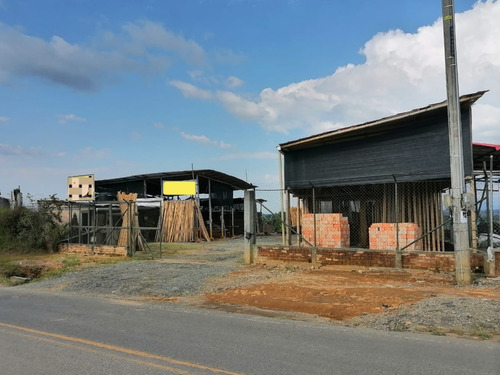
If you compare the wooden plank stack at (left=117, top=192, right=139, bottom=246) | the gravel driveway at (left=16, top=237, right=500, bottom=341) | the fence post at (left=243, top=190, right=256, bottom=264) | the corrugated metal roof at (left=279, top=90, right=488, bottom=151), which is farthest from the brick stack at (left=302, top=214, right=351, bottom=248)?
the wooden plank stack at (left=117, top=192, right=139, bottom=246)

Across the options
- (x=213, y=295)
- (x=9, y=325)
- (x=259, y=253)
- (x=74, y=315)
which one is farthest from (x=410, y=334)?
(x=259, y=253)

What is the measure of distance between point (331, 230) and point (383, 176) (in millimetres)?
2574

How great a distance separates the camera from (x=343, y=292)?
980cm

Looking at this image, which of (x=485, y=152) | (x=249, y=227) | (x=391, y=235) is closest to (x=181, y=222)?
(x=249, y=227)

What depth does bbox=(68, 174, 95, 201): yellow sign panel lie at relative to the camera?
22.2 meters

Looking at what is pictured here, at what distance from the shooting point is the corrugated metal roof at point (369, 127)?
13141mm

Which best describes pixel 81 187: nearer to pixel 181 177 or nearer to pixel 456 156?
pixel 181 177

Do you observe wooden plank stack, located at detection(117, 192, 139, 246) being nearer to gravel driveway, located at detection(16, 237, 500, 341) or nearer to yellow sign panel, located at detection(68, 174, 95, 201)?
yellow sign panel, located at detection(68, 174, 95, 201)

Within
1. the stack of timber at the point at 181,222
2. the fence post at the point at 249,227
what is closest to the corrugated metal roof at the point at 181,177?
the stack of timber at the point at 181,222

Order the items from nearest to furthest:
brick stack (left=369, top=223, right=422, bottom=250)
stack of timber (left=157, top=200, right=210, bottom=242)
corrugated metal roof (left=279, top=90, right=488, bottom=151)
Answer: corrugated metal roof (left=279, top=90, right=488, bottom=151)
brick stack (left=369, top=223, right=422, bottom=250)
stack of timber (left=157, top=200, right=210, bottom=242)

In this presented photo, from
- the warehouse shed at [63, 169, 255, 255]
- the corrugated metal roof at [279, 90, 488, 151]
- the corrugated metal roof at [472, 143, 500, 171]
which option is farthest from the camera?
the warehouse shed at [63, 169, 255, 255]

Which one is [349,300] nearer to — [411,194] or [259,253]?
[259,253]

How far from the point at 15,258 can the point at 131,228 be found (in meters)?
6.01

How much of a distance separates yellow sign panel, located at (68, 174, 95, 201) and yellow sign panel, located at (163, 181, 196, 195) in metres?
8.85
